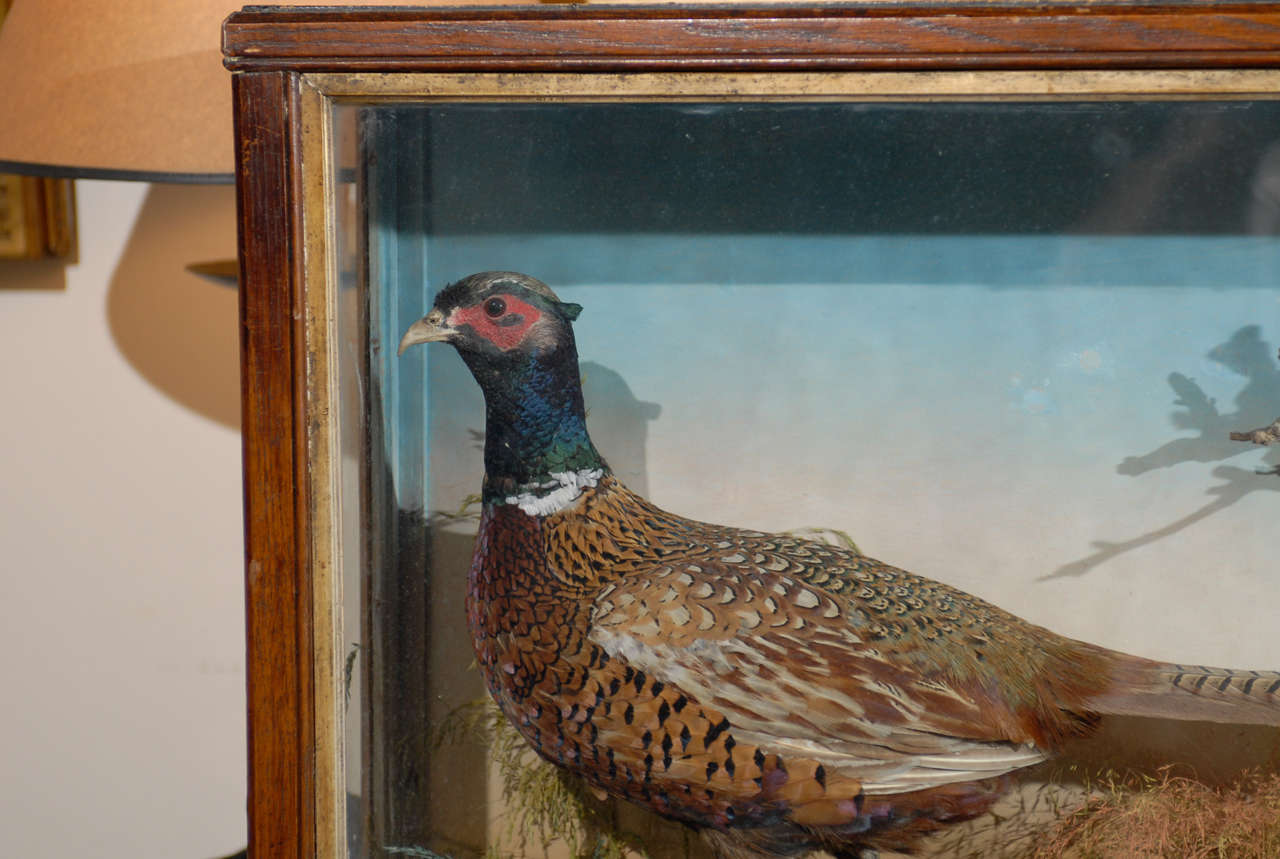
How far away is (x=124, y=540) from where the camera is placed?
1133 millimetres

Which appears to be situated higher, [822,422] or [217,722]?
[822,422]

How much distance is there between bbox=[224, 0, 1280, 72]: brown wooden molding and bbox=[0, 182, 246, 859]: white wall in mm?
521

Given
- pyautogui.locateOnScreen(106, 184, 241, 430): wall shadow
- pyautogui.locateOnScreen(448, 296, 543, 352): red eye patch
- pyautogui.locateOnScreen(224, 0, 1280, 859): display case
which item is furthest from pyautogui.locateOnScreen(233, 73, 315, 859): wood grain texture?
pyautogui.locateOnScreen(106, 184, 241, 430): wall shadow

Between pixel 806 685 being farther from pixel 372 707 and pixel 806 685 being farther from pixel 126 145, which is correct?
pixel 126 145

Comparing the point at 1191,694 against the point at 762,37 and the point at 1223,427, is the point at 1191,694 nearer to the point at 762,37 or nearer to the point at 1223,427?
the point at 1223,427

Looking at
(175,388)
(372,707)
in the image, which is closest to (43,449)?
(175,388)

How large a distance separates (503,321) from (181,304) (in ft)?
1.95

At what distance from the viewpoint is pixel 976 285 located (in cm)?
67

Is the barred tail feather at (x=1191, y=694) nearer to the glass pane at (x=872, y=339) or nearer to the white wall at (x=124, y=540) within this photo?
the glass pane at (x=872, y=339)

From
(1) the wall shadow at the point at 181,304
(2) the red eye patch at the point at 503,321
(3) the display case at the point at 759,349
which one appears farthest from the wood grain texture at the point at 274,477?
(1) the wall shadow at the point at 181,304

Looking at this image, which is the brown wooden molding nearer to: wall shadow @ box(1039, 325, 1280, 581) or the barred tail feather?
wall shadow @ box(1039, 325, 1280, 581)

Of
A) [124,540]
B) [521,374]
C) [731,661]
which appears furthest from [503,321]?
[124,540]

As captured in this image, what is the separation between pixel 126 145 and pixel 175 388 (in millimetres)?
431

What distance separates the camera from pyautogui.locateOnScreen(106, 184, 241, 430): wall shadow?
1.07 meters
